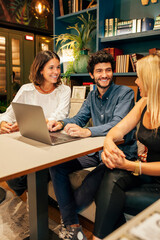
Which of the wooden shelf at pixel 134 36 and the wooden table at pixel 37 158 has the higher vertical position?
the wooden shelf at pixel 134 36

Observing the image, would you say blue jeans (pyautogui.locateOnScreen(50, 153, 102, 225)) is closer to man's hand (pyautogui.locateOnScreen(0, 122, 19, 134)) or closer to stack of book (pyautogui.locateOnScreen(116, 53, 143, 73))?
man's hand (pyautogui.locateOnScreen(0, 122, 19, 134))

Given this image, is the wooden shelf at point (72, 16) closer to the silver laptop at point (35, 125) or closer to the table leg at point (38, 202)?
the silver laptop at point (35, 125)

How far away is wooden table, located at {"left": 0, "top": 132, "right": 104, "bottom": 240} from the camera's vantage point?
1022 mm

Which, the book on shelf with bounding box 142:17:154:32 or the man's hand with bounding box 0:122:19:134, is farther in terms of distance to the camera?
the book on shelf with bounding box 142:17:154:32

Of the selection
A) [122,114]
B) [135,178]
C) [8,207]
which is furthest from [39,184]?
[8,207]

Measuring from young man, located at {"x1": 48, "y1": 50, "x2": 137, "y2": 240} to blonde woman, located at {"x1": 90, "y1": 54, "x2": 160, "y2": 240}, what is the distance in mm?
232

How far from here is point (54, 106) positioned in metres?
2.10

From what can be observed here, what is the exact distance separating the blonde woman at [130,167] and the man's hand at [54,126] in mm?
452

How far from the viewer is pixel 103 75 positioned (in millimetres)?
1896

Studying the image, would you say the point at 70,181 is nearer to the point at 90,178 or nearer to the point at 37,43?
the point at 90,178

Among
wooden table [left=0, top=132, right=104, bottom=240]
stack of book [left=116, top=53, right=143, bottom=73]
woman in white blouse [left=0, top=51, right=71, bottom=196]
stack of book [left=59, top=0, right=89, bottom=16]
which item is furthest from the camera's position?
stack of book [left=59, top=0, right=89, bottom=16]

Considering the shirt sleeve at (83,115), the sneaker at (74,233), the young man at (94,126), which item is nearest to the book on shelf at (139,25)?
the young man at (94,126)

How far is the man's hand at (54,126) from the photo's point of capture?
162 cm

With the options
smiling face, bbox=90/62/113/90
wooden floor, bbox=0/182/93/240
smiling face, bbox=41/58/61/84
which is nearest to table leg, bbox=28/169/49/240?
wooden floor, bbox=0/182/93/240
